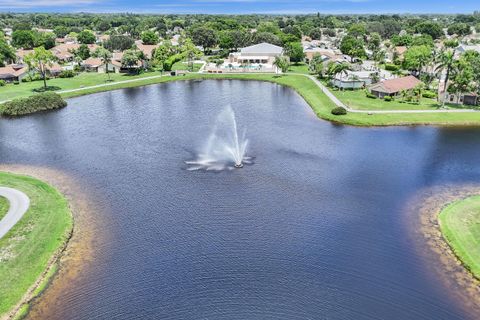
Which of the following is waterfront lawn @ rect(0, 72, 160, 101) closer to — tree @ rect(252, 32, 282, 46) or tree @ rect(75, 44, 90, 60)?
tree @ rect(75, 44, 90, 60)

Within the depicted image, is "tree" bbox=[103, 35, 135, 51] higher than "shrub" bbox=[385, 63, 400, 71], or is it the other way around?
"tree" bbox=[103, 35, 135, 51]

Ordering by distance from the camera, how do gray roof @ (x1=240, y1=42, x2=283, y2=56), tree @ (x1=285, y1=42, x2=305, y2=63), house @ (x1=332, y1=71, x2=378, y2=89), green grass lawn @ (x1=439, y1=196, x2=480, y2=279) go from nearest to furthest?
green grass lawn @ (x1=439, y1=196, x2=480, y2=279) → house @ (x1=332, y1=71, x2=378, y2=89) → tree @ (x1=285, y1=42, x2=305, y2=63) → gray roof @ (x1=240, y1=42, x2=283, y2=56)

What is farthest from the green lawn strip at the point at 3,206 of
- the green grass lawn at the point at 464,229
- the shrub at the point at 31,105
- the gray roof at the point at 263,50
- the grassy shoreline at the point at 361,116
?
the gray roof at the point at 263,50

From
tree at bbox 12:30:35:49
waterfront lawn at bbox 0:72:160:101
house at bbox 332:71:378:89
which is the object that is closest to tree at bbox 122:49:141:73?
waterfront lawn at bbox 0:72:160:101

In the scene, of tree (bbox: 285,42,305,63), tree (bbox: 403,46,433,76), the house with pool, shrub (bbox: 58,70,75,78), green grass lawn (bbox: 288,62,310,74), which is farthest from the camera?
tree (bbox: 285,42,305,63)

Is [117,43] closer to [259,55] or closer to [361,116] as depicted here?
[259,55]

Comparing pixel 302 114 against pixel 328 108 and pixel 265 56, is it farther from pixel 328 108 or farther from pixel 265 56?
pixel 265 56
